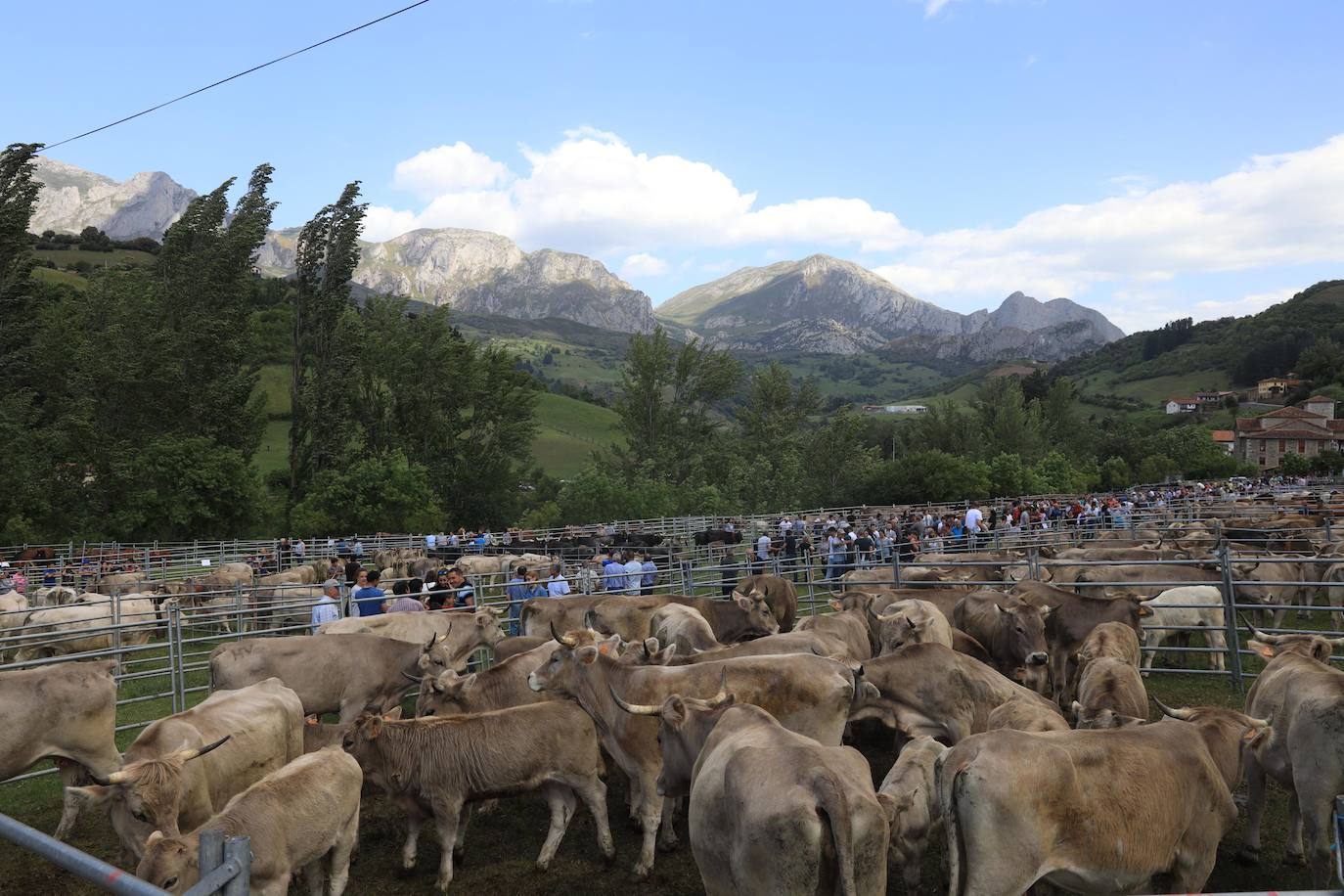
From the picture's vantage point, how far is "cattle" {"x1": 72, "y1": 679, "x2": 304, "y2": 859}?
621 centimetres

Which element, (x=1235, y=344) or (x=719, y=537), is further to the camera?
(x=1235, y=344)

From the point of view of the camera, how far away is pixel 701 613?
42.7ft

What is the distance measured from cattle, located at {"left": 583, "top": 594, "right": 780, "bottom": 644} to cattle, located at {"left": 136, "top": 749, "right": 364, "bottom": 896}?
582 centimetres

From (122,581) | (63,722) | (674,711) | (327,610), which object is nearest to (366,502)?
(122,581)

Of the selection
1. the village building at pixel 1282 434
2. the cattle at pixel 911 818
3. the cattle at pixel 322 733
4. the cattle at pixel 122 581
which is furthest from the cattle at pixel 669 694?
the village building at pixel 1282 434

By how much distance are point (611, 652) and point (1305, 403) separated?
13344 cm

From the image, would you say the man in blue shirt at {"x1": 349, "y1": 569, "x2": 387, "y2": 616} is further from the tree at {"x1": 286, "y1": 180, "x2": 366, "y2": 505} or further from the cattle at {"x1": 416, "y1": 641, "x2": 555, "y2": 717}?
the tree at {"x1": 286, "y1": 180, "x2": 366, "y2": 505}

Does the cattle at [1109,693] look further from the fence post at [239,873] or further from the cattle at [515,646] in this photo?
the fence post at [239,873]

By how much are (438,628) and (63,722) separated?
16.2 feet

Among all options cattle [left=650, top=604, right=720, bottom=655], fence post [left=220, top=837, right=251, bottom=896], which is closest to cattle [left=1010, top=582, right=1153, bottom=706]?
cattle [left=650, top=604, right=720, bottom=655]

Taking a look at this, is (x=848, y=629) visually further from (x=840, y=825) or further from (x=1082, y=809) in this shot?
(x=840, y=825)

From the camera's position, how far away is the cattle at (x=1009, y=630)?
10570 millimetres

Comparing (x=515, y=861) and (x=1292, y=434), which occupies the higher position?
(x=1292, y=434)

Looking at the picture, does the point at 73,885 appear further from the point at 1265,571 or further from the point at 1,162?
the point at 1,162
